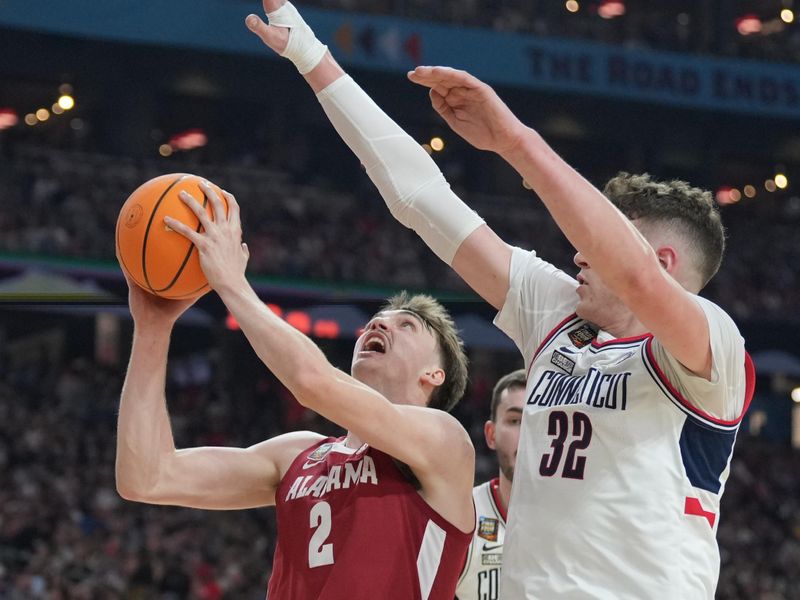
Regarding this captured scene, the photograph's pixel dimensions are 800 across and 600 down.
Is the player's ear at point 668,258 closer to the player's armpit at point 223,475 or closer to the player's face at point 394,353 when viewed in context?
the player's face at point 394,353

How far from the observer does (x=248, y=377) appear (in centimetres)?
2488

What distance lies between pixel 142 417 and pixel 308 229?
66.6ft

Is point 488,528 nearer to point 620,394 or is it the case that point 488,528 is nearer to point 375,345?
point 375,345

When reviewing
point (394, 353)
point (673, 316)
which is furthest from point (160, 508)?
point (673, 316)

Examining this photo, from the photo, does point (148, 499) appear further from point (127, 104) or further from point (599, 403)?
point (127, 104)

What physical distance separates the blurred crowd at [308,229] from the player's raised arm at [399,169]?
17.4m

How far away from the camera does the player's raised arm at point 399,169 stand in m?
3.91

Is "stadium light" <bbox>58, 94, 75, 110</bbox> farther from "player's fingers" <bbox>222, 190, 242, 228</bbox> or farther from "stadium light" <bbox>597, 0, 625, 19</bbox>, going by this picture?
"player's fingers" <bbox>222, 190, 242, 228</bbox>

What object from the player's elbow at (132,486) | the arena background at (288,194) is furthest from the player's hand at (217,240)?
the arena background at (288,194)

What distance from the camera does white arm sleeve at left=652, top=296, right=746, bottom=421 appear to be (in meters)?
3.18

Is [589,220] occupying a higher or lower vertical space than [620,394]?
higher

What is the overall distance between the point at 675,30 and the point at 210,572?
19.3 metres

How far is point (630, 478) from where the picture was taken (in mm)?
3271

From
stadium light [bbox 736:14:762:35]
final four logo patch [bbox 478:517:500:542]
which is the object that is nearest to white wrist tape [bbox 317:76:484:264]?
final four logo patch [bbox 478:517:500:542]
